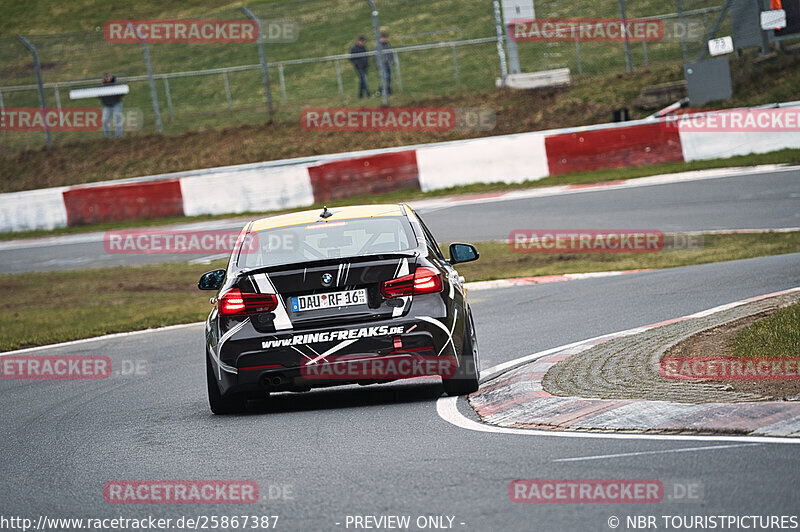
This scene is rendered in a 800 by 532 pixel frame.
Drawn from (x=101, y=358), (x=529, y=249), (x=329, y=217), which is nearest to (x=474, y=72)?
(x=529, y=249)

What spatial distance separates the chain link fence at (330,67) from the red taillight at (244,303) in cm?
2211

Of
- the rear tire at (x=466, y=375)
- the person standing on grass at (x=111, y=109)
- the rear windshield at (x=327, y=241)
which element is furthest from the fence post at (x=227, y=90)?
the rear tire at (x=466, y=375)

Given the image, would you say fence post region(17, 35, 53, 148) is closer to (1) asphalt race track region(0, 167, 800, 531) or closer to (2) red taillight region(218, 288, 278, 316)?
(1) asphalt race track region(0, 167, 800, 531)

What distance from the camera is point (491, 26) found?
128ft

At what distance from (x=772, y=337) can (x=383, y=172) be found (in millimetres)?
18544

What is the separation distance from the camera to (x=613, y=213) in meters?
20.9

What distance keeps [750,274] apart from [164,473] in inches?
369

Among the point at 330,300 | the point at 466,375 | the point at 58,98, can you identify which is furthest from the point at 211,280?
the point at 58,98

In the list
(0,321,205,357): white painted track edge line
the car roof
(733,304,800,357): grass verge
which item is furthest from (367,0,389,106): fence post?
(733,304,800,357): grass verge

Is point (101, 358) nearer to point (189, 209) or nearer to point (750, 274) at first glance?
point (750, 274)

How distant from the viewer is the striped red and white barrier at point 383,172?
83.3 feet

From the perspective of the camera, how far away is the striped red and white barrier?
2539 centimetres

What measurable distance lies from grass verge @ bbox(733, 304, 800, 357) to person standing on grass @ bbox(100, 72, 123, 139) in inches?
1008

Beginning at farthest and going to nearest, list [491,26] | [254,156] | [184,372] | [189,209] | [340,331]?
[491,26] < [254,156] < [189,209] < [184,372] < [340,331]
